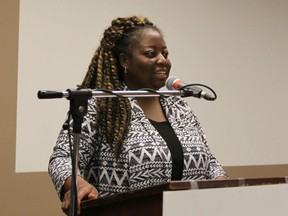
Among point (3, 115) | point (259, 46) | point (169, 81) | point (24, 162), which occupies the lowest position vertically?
point (24, 162)

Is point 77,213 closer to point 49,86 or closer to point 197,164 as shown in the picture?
point 197,164

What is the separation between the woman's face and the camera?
188cm

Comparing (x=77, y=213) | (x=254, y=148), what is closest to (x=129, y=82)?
(x=77, y=213)

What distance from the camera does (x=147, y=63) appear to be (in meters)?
1.88

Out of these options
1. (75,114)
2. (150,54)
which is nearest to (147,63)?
(150,54)

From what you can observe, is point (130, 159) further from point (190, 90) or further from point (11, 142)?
point (11, 142)

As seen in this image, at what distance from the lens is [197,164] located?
5.92 feet

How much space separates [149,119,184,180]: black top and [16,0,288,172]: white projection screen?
110 cm

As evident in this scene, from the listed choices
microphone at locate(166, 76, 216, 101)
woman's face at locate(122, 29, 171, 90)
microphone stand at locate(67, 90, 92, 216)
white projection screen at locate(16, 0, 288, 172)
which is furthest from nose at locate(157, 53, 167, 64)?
white projection screen at locate(16, 0, 288, 172)

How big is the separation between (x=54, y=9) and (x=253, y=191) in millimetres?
1992

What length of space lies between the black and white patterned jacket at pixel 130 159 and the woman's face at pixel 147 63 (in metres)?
0.13

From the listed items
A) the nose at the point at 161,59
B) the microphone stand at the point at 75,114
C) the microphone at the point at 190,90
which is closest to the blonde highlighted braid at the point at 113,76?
the nose at the point at 161,59

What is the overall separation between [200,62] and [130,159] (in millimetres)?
1819

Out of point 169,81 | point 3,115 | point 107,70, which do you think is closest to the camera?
point 169,81
